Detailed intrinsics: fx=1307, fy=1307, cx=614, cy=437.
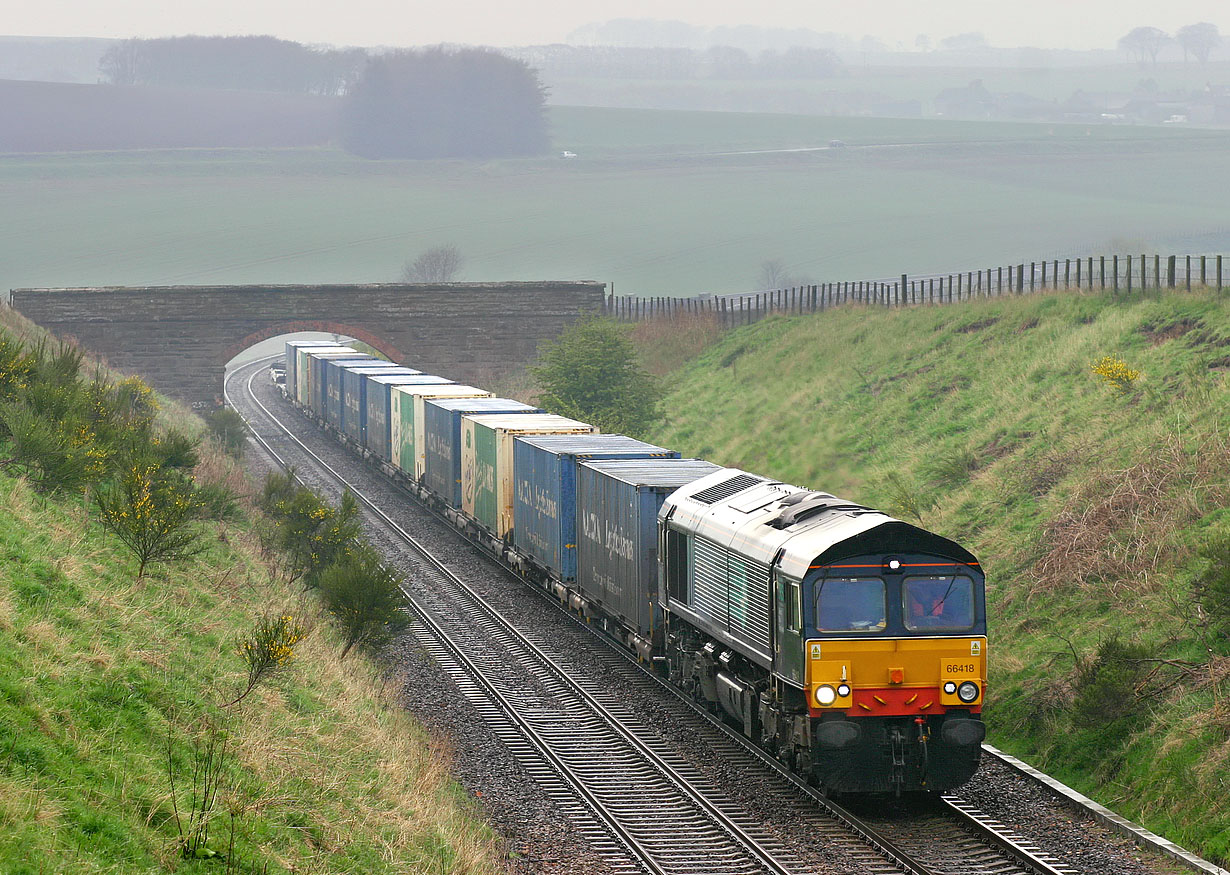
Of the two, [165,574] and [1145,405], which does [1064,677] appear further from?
[165,574]

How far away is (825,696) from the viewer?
50.3ft

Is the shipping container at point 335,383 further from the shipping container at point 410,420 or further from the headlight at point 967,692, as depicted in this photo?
the headlight at point 967,692

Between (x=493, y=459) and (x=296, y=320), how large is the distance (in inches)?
1599

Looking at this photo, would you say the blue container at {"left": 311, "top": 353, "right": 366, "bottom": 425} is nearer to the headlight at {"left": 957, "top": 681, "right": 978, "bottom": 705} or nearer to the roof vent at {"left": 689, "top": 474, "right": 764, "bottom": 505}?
the roof vent at {"left": 689, "top": 474, "right": 764, "bottom": 505}

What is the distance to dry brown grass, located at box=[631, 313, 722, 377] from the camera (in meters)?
66.4

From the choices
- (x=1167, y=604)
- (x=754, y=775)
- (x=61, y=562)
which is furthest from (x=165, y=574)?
(x=1167, y=604)

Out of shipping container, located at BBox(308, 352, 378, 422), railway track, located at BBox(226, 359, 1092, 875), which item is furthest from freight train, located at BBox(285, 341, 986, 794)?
shipping container, located at BBox(308, 352, 378, 422)

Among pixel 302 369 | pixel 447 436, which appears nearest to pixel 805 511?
pixel 447 436

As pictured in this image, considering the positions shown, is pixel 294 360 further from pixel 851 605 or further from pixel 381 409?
pixel 851 605

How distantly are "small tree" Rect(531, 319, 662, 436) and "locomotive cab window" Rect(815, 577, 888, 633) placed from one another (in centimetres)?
3306

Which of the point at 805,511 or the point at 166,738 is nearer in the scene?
the point at 166,738

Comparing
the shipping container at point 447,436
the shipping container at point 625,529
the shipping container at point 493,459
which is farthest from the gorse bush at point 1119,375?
the shipping container at point 447,436

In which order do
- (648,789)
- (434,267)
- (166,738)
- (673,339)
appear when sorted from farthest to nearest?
1. (434,267)
2. (673,339)
3. (648,789)
4. (166,738)

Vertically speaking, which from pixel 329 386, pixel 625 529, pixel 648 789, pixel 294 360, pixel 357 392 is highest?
pixel 625 529
